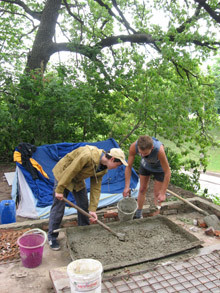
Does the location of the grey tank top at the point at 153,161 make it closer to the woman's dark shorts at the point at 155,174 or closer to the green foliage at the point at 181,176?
the woman's dark shorts at the point at 155,174

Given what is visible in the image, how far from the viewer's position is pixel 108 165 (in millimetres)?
2914

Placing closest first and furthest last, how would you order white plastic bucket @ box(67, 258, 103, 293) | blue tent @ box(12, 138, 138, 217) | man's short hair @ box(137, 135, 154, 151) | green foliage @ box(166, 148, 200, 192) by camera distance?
white plastic bucket @ box(67, 258, 103, 293) → man's short hair @ box(137, 135, 154, 151) → blue tent @ box(12, 138, 138, 217) → green foliage @ box(166, 148, 200, 192)

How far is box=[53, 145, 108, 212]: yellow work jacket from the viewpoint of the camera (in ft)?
9.25

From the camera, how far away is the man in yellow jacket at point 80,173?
283cm

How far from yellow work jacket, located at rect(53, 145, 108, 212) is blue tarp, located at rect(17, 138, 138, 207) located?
1.43 m

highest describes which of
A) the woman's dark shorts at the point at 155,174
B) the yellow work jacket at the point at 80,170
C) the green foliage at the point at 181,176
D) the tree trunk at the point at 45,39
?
the tree trunk at the point at 45,39

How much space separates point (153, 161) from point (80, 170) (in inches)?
50.7

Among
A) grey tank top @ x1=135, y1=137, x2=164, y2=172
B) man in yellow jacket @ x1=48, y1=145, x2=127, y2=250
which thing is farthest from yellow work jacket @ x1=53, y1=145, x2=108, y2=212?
grey tank top @ x1=135, y1=137, x2=164, y2=172

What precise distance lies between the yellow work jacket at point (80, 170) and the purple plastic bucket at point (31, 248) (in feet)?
1.95

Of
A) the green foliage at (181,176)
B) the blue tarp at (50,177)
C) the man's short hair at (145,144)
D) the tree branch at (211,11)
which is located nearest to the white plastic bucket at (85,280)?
the man's short hair at (145,144)

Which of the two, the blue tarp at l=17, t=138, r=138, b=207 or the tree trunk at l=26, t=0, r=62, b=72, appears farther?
the tree trunk at l=26, t=0, r=62, b=72

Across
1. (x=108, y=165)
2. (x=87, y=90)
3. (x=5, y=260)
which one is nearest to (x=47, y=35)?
(x=87, y=90)

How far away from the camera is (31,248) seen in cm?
263

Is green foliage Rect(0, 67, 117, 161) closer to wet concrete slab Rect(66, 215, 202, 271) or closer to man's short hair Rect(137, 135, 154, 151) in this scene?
man's short hair Rect(137, 135, 154, 151)
